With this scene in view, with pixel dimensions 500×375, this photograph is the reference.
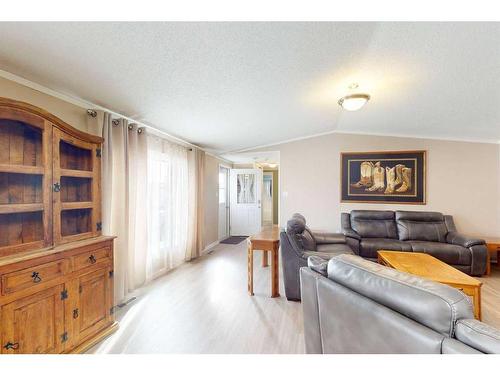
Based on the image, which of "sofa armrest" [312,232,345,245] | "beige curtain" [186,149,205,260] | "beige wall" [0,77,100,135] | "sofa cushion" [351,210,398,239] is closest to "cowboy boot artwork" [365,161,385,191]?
"sofa cushion" [351,210,398,239]

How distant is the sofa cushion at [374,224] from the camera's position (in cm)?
402

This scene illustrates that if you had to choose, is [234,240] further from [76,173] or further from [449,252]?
[76,173]

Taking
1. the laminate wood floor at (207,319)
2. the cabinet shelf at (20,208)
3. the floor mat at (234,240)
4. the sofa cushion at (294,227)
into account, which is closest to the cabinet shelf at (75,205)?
the cabinet shelf at (20,208)

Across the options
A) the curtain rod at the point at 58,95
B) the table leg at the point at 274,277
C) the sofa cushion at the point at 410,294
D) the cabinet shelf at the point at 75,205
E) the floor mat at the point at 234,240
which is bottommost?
the floor mat at the point at 234,240

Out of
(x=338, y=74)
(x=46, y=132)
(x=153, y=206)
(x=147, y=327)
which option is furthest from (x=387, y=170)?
(x=46, y=132)

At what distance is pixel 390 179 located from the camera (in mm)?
4410

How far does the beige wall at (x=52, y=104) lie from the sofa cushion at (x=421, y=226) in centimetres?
468

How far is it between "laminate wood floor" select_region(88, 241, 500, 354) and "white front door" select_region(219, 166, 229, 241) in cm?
246

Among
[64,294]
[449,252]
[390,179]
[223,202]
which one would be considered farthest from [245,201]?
[64,294]

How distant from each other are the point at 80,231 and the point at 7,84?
1.19m

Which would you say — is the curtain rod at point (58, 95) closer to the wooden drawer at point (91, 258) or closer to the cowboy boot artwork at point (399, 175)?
the wooden drawer at point (91, 258)

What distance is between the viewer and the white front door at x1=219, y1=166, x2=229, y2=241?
19.0 feet

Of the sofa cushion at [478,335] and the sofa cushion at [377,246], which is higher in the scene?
Answer: the sofa cushion at [478,335]
